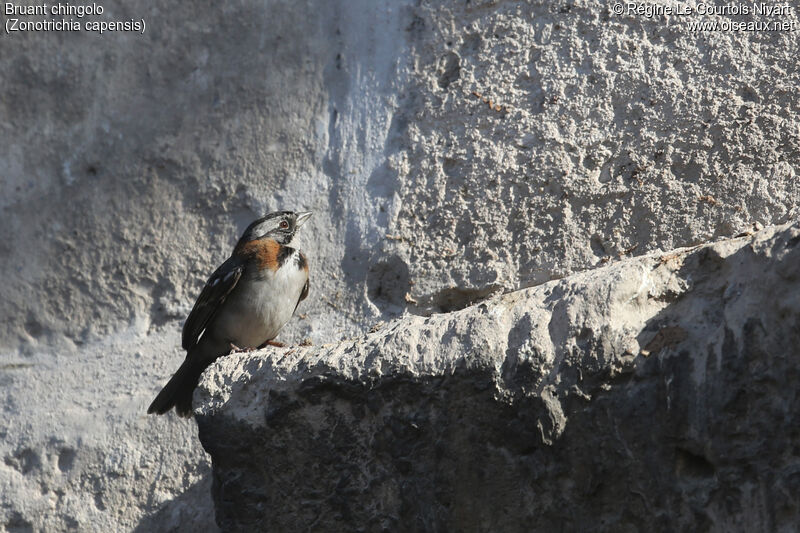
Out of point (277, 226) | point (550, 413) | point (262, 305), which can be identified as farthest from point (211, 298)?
point (550, 413)

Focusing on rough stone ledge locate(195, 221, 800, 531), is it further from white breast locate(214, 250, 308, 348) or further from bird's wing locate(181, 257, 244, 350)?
white breast locate(214, 250, 308, 348)

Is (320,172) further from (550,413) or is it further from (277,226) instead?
(550,413)

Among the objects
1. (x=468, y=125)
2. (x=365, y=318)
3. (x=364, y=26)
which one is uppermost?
(x=364, y=26)

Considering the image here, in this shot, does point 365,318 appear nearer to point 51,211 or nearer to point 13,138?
point 51,211

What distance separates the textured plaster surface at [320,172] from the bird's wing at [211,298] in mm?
183

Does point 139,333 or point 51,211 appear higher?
point 51,211

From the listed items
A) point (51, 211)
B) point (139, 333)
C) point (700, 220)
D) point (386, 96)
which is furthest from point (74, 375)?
point (700, 220)

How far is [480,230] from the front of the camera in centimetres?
429

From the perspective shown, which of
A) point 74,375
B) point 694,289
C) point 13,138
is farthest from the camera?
point 13,138

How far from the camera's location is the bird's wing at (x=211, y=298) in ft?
14.8

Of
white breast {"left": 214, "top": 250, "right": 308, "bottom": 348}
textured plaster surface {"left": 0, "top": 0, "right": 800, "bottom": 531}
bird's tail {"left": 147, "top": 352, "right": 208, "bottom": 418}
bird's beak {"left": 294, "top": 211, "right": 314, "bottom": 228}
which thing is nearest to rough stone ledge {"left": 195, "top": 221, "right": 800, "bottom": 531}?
bird's tail {"left": 147, "top": 352, "right": 208, "bottom": 418}

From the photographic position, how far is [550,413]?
289 cm

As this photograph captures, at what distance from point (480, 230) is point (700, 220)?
927 millimetres

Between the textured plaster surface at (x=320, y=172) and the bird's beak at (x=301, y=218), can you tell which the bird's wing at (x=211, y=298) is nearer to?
the textured plaster surface at (x=320, y=172)
